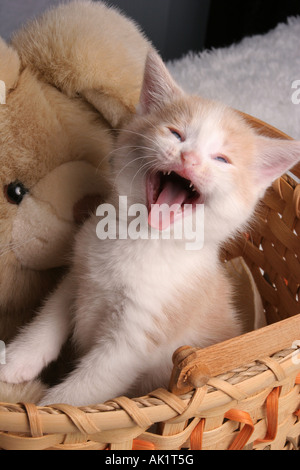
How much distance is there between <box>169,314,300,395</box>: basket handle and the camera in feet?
1.97

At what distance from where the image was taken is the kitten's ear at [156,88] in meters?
0.84

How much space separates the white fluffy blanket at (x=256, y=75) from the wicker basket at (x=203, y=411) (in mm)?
914

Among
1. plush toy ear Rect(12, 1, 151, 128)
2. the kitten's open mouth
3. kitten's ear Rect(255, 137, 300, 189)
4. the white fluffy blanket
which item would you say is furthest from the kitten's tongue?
the white fluffy blanket

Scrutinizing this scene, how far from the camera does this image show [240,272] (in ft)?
3.82

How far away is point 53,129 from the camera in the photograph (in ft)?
2.94

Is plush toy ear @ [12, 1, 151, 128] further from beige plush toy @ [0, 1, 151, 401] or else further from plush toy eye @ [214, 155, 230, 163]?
plush toy eye @ [214, 155, 230, 163]

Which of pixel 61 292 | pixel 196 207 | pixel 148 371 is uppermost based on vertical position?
pixel 196 207

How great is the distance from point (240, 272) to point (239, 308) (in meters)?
0.08

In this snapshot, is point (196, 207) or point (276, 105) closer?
point (196, 207)

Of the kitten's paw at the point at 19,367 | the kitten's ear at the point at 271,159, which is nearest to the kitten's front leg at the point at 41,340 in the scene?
the kitten's paw at the point at 19,367

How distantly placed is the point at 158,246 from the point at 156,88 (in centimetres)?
26

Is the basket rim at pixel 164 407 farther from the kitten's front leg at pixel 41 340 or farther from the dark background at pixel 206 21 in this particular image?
the dark background at pixel 206 21
